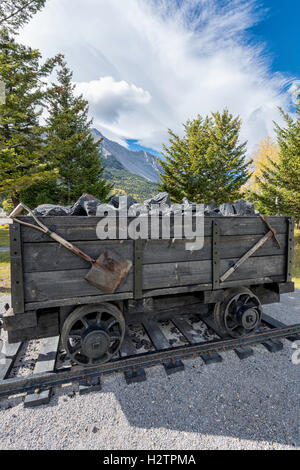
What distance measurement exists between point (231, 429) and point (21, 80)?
13771 mm

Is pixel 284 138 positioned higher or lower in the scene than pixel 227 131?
lower

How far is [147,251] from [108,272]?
56cm

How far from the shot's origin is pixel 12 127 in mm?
12867

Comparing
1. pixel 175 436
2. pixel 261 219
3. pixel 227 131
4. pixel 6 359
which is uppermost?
pixel 227 131

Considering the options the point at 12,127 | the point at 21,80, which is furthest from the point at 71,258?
the point at 12,127

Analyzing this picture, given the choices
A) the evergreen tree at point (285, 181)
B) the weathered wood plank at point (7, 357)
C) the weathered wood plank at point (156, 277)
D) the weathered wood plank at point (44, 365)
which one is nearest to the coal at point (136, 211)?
the weathered wood plank at point (156, 277)

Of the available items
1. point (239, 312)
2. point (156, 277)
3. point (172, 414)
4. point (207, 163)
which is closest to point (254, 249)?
point (239, 312)

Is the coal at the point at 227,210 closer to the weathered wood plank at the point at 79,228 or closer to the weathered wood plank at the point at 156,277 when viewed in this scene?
the weathered wood plank at the point at 79,228

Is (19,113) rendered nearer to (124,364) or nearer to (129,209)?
(129,209)

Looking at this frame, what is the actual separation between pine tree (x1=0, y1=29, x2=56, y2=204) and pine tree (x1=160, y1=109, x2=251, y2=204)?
35.8 ft

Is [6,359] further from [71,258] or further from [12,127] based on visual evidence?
[12,127]

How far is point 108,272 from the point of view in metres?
2.51

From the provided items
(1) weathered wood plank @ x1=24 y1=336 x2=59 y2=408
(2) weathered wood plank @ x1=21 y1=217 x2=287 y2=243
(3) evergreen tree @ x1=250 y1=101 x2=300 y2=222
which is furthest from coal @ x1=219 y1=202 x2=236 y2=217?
(3) evergreen tree @ x1=250 y1=101 x2=300 y2=222

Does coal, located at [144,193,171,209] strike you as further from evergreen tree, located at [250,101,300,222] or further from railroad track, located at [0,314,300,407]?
evergreen tree, located at [250,101,300,222]
